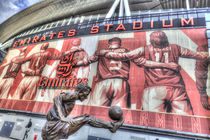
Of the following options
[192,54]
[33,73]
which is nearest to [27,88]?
[33,73]

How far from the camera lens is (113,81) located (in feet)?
36.3

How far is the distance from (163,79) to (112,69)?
4.19 m

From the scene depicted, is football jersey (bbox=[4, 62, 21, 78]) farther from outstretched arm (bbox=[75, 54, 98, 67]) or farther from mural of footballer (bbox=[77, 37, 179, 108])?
mural of footballer (bbox=[77, 37, 179, 108])

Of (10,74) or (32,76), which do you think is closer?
(32,76)

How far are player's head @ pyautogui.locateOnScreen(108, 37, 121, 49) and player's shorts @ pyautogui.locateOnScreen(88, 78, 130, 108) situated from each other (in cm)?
329

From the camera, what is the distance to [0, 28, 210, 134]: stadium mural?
9078 mm

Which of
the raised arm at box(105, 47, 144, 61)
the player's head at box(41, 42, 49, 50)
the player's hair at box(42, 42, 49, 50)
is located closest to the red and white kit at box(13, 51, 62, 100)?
the player's head at box(41, 42, 49, 50)

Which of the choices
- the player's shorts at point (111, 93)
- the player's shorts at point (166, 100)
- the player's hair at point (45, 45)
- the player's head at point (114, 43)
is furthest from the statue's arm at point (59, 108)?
the player's hair at point (45, 45)

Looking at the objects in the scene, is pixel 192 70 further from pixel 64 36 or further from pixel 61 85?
pixel 64 36

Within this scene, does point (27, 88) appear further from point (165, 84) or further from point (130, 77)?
point (165, 84)

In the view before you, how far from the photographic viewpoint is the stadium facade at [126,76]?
29.7 feet

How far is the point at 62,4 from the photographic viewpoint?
27859 millimetres

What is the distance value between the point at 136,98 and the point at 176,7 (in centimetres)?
1765

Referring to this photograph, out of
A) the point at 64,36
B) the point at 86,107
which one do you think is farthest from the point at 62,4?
the point at 86,107
